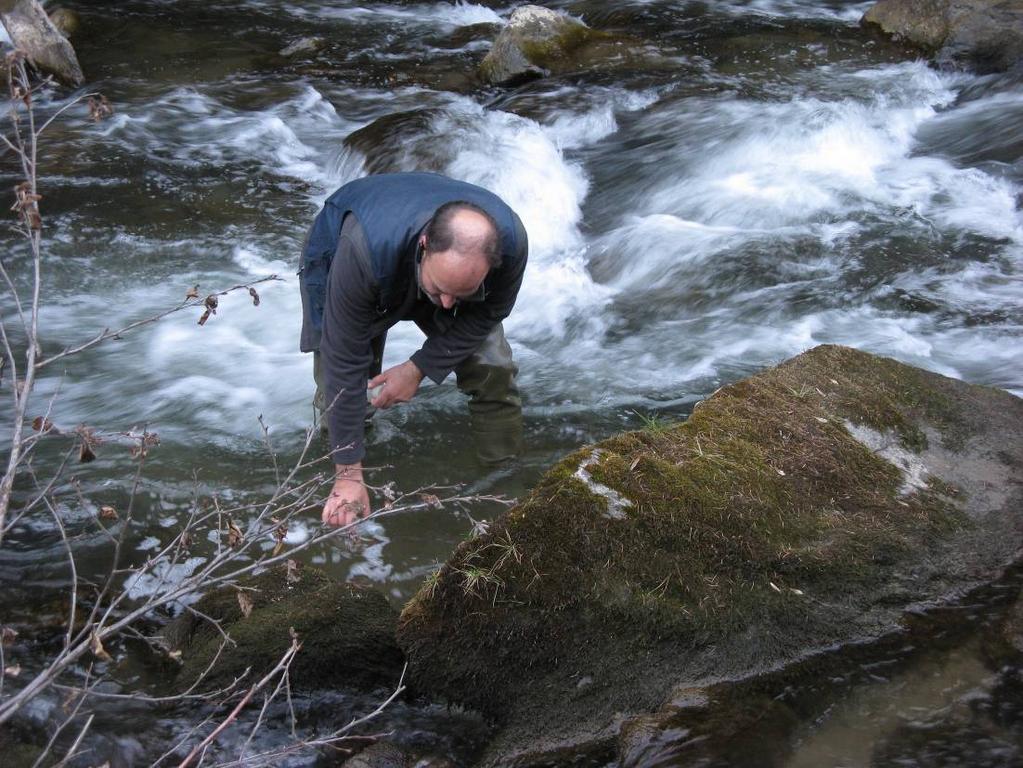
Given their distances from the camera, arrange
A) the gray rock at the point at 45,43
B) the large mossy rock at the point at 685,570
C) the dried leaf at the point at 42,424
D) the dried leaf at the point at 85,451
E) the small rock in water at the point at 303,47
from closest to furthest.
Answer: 1. the dried leaf at the point at 85,451
2. the dried leaf at the point at 42,424
3. the large mossy rock at the point at 685,570
4. the gray rock at the point at 45,43
5. the small rock in water at the point at 303,47

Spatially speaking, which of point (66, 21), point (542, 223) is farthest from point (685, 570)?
point (66, 21)

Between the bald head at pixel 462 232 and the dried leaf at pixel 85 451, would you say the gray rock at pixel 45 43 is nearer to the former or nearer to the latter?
the bald head at pixel 462 232

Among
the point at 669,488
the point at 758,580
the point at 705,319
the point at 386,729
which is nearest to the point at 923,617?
the point at 758,580

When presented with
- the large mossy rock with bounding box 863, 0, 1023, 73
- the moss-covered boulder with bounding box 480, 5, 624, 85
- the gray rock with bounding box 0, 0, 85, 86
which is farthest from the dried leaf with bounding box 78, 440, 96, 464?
the large mossy rock with bounding box 863, 0, 1023, 73

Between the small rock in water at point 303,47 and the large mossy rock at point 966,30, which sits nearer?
the large mossy rock at point 966,30

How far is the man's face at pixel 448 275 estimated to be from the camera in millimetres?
3350

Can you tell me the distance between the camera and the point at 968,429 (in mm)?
4098

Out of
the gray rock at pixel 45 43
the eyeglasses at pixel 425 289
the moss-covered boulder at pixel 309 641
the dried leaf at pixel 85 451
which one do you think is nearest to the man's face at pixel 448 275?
the eyeglasses at pixel 425 289

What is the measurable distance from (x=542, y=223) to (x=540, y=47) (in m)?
3.50

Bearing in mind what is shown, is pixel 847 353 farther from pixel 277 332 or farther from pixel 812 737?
pixel 277 332

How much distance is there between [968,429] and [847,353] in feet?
1.95

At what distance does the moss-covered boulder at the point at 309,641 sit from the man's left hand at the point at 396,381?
0.89 m

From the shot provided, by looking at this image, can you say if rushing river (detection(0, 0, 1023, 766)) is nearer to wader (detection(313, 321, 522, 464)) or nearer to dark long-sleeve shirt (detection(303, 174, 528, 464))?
wader (detection(313, 321, 522, 464))

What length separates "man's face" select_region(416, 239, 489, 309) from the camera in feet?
11.0
